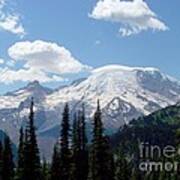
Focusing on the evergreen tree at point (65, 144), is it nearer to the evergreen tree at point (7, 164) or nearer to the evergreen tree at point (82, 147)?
the evergreen tree at point (82, 147)

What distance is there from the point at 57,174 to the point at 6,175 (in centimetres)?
630

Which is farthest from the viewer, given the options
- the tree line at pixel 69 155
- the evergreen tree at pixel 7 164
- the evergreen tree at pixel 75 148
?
the evergreen tree at pixel 7 164

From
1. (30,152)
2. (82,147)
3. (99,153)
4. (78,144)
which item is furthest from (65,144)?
(99,153)

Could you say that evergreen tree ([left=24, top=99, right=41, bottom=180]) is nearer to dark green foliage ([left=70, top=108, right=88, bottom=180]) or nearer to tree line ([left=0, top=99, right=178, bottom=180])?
tree line ([left=0, top=99, right=178, bottom=180])

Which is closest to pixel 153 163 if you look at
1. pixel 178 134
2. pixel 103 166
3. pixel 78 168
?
pixel 78 168

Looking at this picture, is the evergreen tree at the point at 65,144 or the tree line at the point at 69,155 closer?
the tree line at the point at 69,155

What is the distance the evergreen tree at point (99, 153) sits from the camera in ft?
171

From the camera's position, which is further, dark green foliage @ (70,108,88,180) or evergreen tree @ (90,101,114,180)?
dark green foliage @ (70,108,88,180)

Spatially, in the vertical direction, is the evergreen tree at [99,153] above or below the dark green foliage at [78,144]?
below

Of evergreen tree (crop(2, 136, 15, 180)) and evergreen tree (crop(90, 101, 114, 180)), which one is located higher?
evergreen tree (crop(2, 136, 15, 180))

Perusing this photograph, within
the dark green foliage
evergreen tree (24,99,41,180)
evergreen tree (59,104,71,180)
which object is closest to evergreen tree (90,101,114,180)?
evergreen tree (24,99,41,180)

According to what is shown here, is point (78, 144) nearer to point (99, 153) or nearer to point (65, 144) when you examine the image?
point (65, 144)

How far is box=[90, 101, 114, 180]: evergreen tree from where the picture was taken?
52.0 metres

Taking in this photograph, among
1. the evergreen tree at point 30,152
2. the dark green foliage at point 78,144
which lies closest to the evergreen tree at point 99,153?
the evergreen tree at point 30,152
